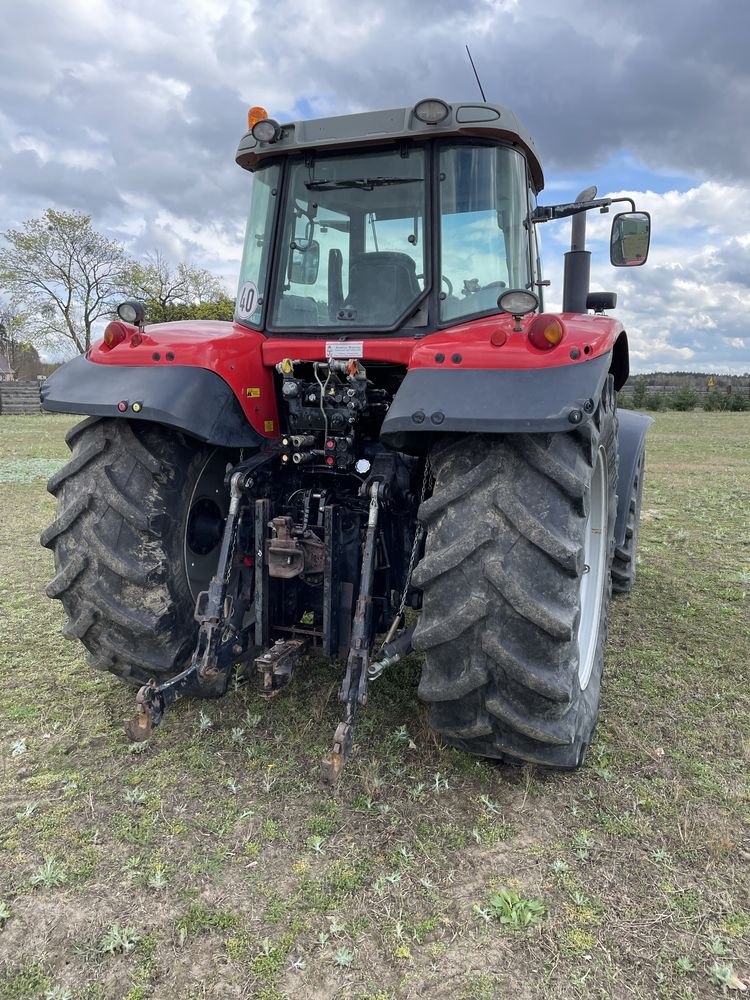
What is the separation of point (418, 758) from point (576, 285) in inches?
104

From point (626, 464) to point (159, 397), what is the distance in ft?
10.9

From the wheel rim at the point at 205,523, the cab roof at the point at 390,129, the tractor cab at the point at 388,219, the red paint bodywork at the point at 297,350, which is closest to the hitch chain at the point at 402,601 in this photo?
Answer: the red paint bodywork at the point at 297,350

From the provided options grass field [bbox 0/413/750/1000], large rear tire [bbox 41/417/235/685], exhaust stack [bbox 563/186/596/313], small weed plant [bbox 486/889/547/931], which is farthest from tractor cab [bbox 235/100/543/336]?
A: small weed plant [bbox 486/889/547/931]

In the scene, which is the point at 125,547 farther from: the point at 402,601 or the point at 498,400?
the point at 498,400

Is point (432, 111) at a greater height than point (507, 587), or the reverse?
point (432, 111)

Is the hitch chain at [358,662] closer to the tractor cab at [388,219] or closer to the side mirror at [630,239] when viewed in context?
the tractor cab at [388,219]

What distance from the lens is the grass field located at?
2111 mm

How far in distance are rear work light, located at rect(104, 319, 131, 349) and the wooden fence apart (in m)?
26.3

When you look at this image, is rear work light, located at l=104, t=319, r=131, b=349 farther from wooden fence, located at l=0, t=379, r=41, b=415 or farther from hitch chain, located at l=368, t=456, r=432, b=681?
wooden fence, located at l=0, t=379, r=41, b=415

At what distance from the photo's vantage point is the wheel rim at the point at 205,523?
3467 millimetres

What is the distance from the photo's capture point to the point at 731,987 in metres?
2.06

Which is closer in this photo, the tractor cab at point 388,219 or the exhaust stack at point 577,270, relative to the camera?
the tractor cab at point 388,219

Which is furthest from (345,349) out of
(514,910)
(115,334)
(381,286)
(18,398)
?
(18,398)

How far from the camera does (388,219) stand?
343cm
